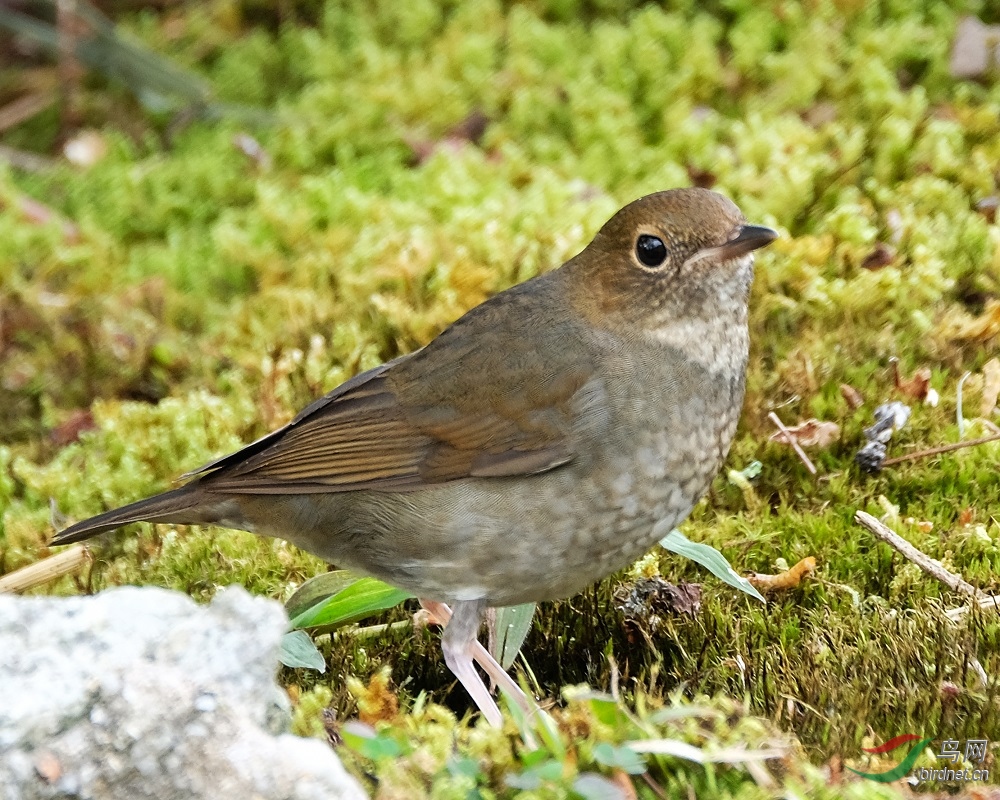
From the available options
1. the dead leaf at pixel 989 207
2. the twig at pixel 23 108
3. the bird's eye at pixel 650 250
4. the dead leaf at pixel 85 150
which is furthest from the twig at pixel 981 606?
the twig at pixel 23 108

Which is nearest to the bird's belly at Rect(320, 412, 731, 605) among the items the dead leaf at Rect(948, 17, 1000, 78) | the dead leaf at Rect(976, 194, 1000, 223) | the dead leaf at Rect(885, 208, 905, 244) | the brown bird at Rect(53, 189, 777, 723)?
the brown bird at Rect(53, 189, 777, 723)

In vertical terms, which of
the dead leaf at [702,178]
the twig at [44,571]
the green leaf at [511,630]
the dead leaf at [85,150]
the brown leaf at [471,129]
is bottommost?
the green leaf at [511,630]

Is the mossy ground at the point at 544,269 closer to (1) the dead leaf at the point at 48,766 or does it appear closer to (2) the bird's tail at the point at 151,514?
(2) the bird's tail at the point at 151,514

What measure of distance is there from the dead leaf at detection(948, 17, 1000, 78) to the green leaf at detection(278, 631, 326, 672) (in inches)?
185

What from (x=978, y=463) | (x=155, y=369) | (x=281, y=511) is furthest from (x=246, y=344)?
(x=978, y=463)

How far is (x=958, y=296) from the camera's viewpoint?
214 inches

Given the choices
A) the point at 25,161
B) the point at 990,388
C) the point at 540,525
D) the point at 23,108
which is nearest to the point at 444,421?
the point at 540,525

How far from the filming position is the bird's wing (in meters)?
3.81

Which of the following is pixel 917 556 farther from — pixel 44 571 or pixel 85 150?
pixel 85 150

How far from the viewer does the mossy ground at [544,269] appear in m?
3.76

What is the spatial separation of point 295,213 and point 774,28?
9.05 ft

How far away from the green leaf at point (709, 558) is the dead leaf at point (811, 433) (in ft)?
2.48

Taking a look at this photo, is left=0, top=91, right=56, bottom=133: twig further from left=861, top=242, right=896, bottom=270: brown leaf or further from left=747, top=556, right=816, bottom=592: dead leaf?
left=747, top=556, right=816, bottom=592: dead leaf

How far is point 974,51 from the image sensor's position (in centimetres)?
673
